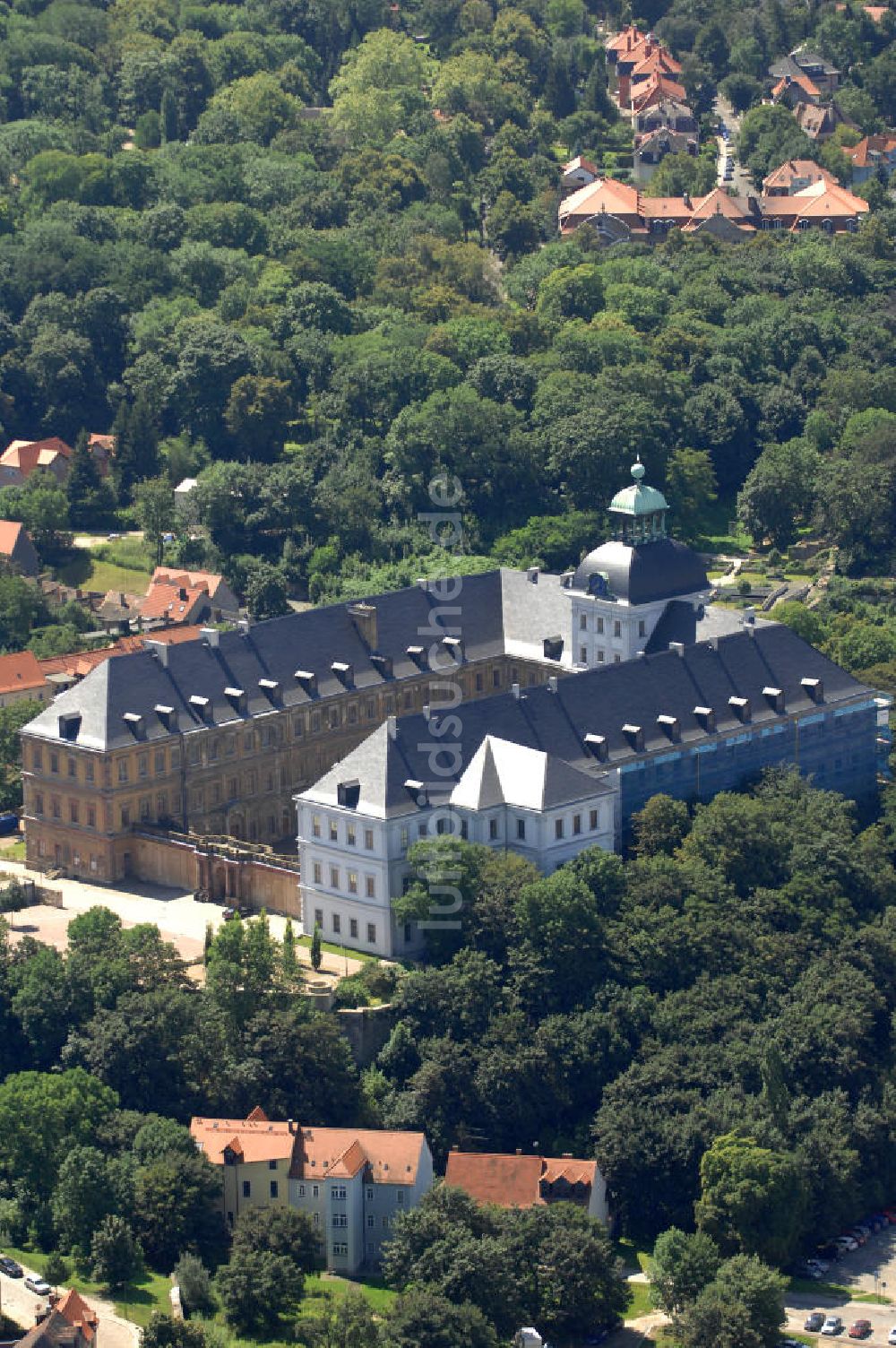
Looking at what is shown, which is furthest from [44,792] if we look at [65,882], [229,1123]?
[229,1123]

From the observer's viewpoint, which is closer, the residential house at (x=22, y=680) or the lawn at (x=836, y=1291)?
the lawn at (x=836, y=1291)

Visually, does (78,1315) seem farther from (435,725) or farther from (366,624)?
(366,624)

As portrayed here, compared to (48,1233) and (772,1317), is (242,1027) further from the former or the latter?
(772,1317)

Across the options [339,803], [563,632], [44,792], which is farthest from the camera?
[563,632]

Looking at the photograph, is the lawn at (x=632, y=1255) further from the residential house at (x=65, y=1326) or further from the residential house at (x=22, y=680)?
the residential house at (x=22, y=680)

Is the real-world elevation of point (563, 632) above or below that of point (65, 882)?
→ above

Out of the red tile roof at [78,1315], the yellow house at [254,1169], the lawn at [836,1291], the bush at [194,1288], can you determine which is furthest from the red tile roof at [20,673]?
the lawn at [836,1291]

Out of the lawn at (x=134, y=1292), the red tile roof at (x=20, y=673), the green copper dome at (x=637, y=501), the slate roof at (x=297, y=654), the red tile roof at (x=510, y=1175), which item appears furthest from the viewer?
the red tile roof at (x=20, y=673)

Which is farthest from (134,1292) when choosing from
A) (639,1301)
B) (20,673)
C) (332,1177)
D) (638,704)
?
(20,673)
